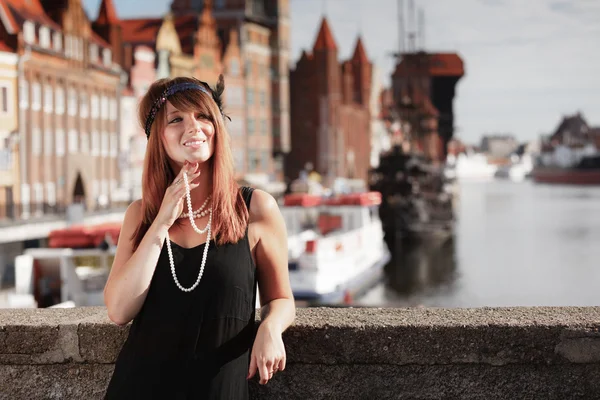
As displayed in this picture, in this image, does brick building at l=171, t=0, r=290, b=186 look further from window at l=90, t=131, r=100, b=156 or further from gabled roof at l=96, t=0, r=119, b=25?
window at l=90, t=131, r=100, b=156

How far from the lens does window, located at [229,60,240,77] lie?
46.2m

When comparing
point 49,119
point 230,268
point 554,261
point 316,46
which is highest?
point 316,46

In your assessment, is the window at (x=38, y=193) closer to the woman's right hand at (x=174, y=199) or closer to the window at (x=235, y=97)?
the window at (x=235, y=97)

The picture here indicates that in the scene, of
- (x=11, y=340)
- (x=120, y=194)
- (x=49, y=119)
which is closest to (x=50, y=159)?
(x=49, y=119)

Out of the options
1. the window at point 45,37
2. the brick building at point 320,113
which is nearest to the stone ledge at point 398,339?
the window at point 45,37

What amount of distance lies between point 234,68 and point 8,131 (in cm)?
2154

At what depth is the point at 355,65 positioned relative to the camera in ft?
253

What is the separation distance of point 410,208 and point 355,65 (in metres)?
26.4

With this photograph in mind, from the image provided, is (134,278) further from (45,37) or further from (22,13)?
(45,37)

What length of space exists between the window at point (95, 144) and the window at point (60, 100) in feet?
7.52

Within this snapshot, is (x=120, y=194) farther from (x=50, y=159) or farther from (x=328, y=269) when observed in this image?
(x=328, y=269)

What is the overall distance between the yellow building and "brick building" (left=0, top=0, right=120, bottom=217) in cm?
8

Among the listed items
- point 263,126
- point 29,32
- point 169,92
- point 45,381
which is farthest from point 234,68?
point 169,92

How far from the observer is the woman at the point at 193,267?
7.14 feet
